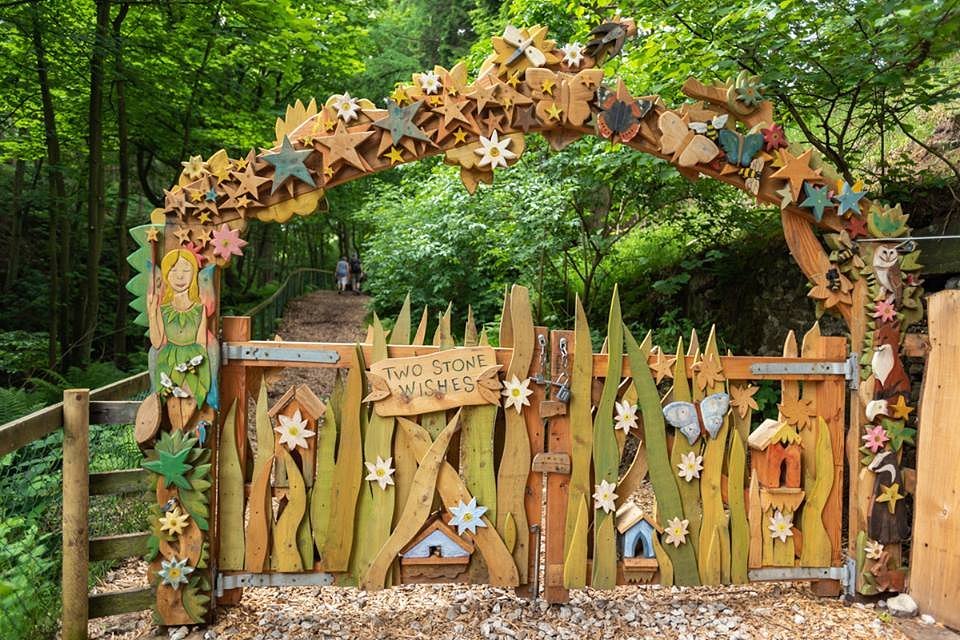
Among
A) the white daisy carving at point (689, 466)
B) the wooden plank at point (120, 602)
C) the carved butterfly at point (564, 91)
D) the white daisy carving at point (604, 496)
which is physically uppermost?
the carved butterfly at point (564, 91)

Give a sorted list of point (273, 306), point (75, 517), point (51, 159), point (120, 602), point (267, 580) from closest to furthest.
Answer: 1. point (75, 517)
2. point (120, 602)
3. point (267, 580)
4. point (51, 159)
5. point (273, 306)

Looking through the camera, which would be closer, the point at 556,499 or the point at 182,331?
the point at 182,331

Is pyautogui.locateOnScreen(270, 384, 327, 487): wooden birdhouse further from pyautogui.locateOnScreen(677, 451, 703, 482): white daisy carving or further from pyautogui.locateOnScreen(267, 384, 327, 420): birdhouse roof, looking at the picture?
pyautogui.locateOnScreen(677, 451, 703, 482): white daisy carving

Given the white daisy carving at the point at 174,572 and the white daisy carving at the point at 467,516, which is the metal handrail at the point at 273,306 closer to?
the white daisy carving at the point at 174,572

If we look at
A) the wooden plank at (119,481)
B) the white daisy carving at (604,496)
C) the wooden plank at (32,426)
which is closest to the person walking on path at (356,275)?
the wooden plank at (32,426)

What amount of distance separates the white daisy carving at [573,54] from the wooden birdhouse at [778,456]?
2.25 m

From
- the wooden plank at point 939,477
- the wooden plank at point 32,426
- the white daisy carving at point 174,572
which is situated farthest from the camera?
the wooden plank at point 939,477

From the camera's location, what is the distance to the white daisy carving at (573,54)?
126 inches

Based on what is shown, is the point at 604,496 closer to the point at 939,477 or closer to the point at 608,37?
the point at 939,477

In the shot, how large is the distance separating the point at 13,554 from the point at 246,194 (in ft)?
6.69

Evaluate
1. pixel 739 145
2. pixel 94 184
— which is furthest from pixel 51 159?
pixel 739 145

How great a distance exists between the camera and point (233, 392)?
319 cm

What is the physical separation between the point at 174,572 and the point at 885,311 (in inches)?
154

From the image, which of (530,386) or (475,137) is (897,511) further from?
(475,137)
